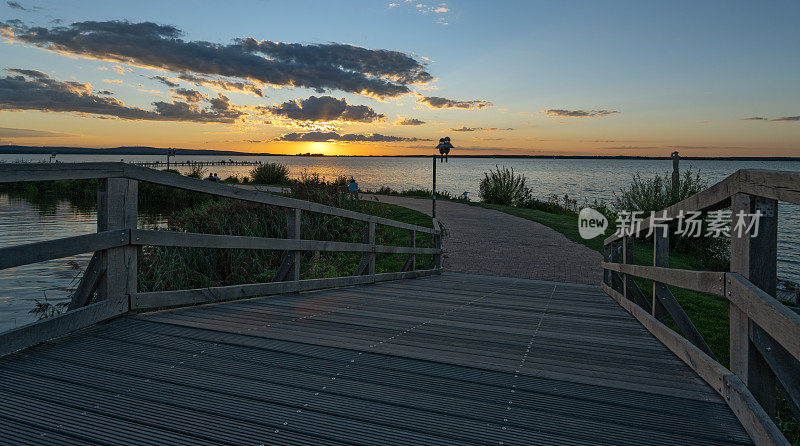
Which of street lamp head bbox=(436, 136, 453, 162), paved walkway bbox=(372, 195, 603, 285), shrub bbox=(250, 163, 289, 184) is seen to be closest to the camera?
paved walkway bbox=(372, 195, 603, 285)

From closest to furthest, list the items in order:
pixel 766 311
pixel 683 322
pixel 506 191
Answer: pixel 766 311
pixel 683 322
pixel 506 191

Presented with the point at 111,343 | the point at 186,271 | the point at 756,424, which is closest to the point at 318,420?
the point at 111,343

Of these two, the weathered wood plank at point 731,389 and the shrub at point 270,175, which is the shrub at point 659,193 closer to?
the weathered wood plank at point 731,389

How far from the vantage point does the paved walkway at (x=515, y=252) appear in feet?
38.8

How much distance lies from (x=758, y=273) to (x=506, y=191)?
27.4 m

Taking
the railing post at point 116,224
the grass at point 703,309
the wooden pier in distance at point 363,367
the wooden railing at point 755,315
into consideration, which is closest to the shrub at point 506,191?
the grass at point 703,309

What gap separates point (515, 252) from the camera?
1425 cm

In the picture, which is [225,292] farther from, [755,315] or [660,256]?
[755,315]

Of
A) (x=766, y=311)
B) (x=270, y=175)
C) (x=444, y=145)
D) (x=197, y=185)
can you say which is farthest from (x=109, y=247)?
(x=270, y=175)

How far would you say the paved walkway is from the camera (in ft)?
38.8

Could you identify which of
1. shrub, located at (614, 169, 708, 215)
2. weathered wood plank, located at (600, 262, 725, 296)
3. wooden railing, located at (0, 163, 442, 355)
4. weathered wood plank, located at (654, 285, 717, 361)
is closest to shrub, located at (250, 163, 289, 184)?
shrub, located at (614, 169, 708, 215)

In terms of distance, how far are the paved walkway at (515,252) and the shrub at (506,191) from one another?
27.1 feet

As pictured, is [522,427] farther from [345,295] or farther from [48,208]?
[48,208]

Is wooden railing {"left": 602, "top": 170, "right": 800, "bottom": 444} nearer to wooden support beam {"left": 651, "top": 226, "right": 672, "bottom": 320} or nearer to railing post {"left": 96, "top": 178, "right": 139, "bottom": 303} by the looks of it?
wooden support beam {"left": 651, "top": 226, "right": 672, "bottom": 320}
